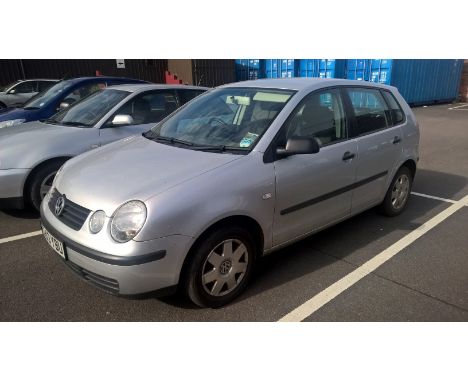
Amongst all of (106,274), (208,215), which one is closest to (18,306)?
(106,274)

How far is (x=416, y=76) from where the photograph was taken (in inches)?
650

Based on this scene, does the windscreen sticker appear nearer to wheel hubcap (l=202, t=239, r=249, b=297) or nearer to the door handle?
wheel hubcap (l=202, t=239, r=249, b=297)

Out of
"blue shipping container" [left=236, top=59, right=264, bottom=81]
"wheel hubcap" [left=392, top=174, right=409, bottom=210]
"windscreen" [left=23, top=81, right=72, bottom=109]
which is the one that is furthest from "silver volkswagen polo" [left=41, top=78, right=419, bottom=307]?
"blue shipping container" [left=236, top=59, right=264, bottom=81]

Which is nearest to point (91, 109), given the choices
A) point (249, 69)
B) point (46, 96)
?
point (46, 96)

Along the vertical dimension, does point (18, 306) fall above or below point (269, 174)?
below

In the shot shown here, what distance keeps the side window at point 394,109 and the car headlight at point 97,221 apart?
3333mm

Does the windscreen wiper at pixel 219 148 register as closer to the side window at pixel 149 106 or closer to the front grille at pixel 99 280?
the front grille at pixel 99 280

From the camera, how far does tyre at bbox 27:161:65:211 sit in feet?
13.6

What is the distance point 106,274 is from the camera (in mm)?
2312

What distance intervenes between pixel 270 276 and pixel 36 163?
9.40 feet

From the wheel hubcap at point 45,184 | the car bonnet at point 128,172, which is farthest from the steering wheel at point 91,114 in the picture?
the car bonnet at point 128,172

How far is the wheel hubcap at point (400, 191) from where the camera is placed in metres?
4.37

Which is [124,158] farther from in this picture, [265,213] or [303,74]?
[303,74]

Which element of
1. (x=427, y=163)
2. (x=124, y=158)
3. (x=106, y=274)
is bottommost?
(x=427, y=163)
